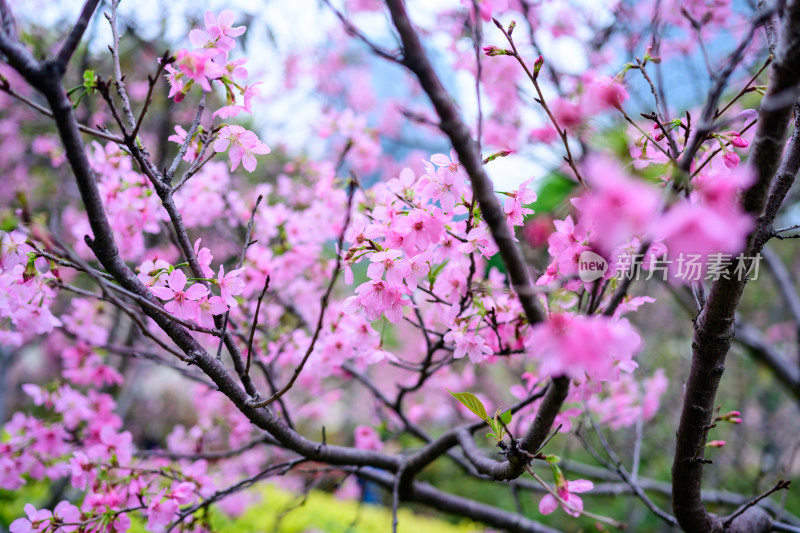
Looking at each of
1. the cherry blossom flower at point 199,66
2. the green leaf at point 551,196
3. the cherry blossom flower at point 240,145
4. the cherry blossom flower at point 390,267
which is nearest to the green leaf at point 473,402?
the cherry blossom flower at point 390,267

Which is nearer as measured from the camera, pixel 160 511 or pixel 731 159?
pixel 731 159

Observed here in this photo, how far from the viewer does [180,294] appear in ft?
3.44

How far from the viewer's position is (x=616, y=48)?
4.00 m

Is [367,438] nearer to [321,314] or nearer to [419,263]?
[419,263]

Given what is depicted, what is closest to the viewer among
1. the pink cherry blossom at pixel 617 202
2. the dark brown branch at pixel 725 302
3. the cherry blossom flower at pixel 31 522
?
the pink cherry blossom at pixel 617 202

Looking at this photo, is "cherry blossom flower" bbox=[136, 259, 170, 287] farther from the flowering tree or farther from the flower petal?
the flower petal

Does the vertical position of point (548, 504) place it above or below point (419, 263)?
below

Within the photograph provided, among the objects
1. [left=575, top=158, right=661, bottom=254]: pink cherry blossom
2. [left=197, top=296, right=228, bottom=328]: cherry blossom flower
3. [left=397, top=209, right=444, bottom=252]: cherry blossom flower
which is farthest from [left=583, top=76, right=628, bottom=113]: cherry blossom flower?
[left=197, top=296, right=228, bottom=328]: cherry blossom flower

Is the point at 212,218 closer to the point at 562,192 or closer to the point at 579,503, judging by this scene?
the point at 579,503

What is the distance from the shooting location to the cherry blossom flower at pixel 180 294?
101 cm

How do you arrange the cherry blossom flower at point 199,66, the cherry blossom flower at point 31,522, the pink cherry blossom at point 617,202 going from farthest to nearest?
1. the cherry blossom flower at point 31,522
2. the cherry blossom flower at point 199,66
3. the pink cherry blossom at point 617,202

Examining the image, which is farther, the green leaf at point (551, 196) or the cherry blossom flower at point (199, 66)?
the green leaf at point (551, 196)

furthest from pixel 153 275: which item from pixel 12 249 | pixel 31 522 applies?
pixel 31 522

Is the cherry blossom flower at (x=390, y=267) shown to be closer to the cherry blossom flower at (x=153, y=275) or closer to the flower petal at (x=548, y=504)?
the cherry blossom flower at (x=153, y=275)
